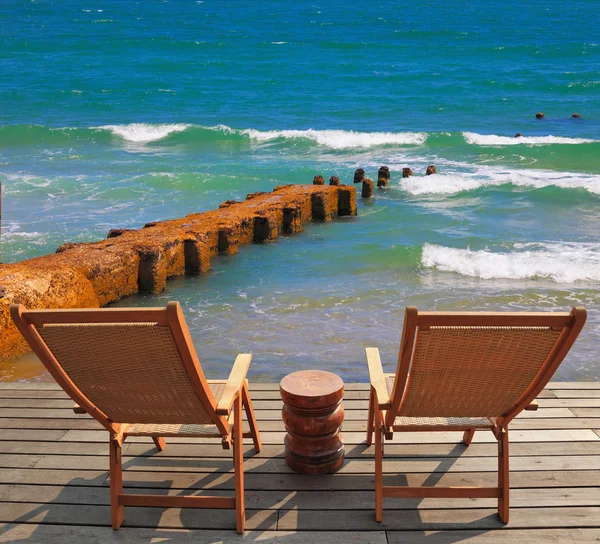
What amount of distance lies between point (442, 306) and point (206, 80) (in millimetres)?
33827

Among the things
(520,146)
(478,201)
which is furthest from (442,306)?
(520,146)

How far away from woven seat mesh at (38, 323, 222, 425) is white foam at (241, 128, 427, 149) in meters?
22.8

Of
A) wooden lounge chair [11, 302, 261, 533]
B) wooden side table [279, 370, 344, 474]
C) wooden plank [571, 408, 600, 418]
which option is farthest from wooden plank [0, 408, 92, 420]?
wooden plank [571, 408, 600, 418]

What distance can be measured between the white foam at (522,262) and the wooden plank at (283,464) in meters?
6.51

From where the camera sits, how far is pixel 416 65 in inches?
1713

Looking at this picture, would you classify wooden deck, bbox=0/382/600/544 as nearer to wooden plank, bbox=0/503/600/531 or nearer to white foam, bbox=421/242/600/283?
wooden plank, bbox=0/503/600/531

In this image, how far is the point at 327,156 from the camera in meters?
24.5

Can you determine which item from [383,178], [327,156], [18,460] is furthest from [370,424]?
[327,156]

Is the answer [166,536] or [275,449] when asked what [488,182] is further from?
[166,536]

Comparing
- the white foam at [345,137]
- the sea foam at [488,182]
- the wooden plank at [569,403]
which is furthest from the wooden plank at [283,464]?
the white foam at [345,137]

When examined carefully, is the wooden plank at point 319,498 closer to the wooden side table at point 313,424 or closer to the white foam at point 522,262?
the wooden side table at point 313,424

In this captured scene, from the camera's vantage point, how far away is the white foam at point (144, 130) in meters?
28.1

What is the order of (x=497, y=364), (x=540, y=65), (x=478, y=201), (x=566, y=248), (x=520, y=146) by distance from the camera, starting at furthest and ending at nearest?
(x=540, y=65) → (x=520, y=146) → (x=478, y=201) → (x=566, y=248) → (x=497, y=364)

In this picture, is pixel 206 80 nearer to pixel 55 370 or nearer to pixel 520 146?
pixel 520 146
